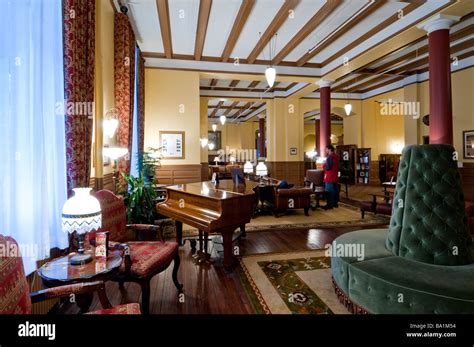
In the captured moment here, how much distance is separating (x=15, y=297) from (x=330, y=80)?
8.92 m

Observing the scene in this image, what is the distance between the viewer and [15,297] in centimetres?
142

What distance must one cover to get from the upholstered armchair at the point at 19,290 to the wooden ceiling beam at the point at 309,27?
5.49 metres

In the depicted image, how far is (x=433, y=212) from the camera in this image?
2.29 meters

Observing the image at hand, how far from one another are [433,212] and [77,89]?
11.2ft

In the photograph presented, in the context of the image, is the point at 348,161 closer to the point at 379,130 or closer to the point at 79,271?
the point at 379,130

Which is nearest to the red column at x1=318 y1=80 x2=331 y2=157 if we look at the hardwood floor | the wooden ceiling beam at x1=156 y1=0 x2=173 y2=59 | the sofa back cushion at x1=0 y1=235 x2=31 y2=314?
the wooden ceiling beam at x1=156 y1=0 x2=173 y2=59

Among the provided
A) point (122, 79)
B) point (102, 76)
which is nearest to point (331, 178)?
point (122, 79)

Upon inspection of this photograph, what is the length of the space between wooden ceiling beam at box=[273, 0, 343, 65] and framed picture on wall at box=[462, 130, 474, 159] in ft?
18.6

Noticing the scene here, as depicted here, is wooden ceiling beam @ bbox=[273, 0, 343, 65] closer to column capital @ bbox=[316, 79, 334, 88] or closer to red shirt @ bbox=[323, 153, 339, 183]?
column capital @ bbox=[316, 79, 334, 88]

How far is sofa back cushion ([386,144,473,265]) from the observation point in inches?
88.2

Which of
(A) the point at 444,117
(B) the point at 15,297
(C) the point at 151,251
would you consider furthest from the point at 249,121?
(B) the point at 15,297

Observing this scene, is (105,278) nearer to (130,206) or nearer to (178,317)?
(178,317)

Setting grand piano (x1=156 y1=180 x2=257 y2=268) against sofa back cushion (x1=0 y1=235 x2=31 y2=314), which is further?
grand piano (x1=156 y1=180 x2=257 y2=268)

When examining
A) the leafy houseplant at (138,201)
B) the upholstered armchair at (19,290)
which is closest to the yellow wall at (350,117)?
the leafy houseplant at (138,201)
